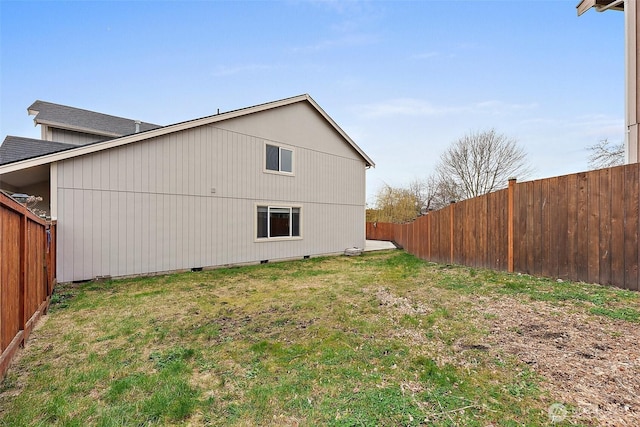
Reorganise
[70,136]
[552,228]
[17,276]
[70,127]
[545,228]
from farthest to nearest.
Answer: [70,136] → [70,127] → [545,228] → [552,228] → [17,276]

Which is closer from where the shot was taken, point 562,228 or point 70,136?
point 562,228

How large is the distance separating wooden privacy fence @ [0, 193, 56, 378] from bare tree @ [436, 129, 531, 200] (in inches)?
970

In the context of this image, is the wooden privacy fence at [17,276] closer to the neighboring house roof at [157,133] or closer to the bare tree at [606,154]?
the neighboring house roof at [157,133]

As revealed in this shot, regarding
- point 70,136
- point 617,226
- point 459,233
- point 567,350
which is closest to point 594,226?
point 617,226

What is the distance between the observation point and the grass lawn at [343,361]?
6.50ft

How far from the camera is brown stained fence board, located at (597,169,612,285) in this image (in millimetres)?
4012

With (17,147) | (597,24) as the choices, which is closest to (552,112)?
(597,24)

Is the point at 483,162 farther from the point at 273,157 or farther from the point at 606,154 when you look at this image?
the point at 273,157

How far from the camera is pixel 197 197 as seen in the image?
28.5ft

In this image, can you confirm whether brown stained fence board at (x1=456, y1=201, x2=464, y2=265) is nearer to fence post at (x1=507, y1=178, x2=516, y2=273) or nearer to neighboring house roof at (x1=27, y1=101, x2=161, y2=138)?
fence post at (x1=507, y1=178, x2=516, y2=273)

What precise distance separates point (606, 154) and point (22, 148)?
2550 centimetres

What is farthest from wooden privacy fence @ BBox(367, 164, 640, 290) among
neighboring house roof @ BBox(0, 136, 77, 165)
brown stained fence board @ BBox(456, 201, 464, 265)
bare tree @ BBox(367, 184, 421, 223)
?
bare tree @ BBox(367, 184, 421, 223)

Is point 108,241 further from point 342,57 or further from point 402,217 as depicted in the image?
point 402,217

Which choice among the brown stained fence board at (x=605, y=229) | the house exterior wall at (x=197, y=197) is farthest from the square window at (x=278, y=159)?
the brown stained fence board at (x=605, y=229)
